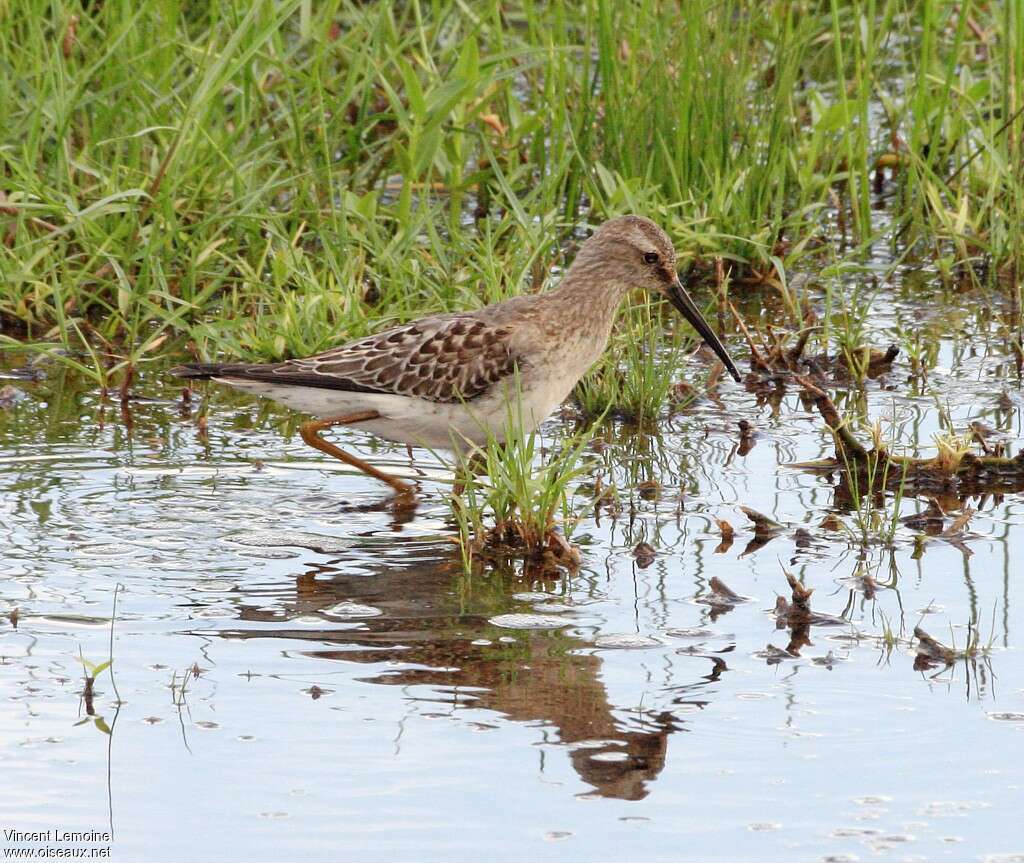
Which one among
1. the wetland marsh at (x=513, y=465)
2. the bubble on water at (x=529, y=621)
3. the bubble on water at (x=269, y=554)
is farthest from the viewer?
the bubble on water at (x=269, y=554)

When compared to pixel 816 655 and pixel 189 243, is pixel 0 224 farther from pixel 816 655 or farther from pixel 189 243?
pixel 816 655

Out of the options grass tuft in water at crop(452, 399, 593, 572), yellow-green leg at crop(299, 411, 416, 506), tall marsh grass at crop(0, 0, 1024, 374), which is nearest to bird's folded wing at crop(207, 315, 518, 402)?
yellow-green leg at crop(299, 411, 416, 506)

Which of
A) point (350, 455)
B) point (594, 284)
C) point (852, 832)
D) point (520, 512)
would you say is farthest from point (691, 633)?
point (594, 284)

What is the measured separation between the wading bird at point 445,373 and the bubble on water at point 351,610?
4.12 feet

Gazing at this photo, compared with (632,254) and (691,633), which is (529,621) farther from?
(632,254)

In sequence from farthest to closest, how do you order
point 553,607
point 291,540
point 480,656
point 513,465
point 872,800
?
1. point 291,540
2. point 513,465
3. point 553,607
4. point 480,656
5. point 872,800

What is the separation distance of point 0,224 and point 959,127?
5243mm

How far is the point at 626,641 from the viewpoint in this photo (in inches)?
221

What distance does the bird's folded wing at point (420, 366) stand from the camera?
23.6 feet

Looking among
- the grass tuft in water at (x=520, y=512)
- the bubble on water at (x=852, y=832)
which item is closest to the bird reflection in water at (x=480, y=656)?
the grass tuft in water at (x=520, y=512)

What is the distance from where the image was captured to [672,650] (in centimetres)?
554

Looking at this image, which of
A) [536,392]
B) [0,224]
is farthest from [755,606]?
[0,224]

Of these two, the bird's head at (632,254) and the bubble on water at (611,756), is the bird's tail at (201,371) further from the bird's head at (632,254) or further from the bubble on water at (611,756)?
the bubble on water at (611,756)

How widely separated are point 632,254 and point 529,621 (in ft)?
8.23
